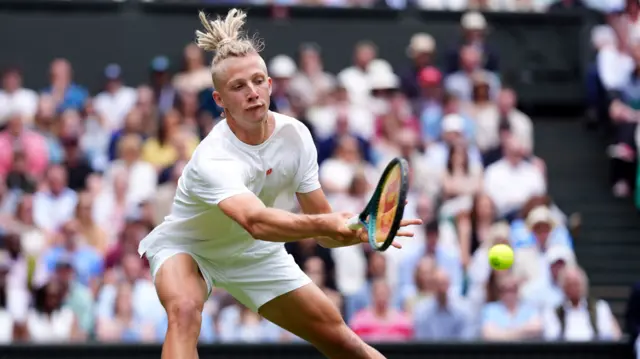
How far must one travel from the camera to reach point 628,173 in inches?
567

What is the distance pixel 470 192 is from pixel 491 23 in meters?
3.99

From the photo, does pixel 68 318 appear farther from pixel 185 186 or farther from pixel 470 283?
pixel 185 186

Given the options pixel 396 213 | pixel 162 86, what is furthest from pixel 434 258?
pixel 396 213

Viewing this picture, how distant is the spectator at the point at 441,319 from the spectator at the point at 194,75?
399 centimetres

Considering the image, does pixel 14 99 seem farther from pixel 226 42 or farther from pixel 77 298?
pixel 226 42

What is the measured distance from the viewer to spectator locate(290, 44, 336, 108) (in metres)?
13.9

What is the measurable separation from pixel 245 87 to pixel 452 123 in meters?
6.94

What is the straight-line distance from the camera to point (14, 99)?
1395cm

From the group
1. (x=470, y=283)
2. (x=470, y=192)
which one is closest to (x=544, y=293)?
(x=470, y=283)

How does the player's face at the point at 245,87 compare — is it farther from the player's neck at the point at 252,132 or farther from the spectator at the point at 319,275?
the spectator at the point at 319,275

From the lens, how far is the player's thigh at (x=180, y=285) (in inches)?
271

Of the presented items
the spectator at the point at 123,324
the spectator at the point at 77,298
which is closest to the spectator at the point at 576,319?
the spectator at the point at 123,324

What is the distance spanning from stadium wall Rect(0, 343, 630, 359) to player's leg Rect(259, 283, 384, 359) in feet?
10.9

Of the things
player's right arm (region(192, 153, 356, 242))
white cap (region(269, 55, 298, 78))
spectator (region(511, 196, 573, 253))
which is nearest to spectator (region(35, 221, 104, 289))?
white cap (region(269, 55, 298, 78))
